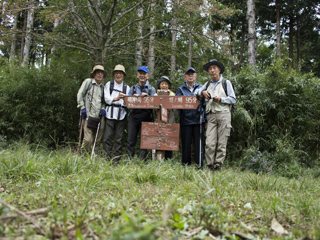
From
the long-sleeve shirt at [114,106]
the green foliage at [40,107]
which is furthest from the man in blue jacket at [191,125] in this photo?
the green foliage at [40,107]

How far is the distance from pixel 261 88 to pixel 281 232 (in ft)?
16.3

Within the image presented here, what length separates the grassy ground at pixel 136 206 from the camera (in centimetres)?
190

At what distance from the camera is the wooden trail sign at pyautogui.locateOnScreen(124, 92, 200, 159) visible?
5.39m

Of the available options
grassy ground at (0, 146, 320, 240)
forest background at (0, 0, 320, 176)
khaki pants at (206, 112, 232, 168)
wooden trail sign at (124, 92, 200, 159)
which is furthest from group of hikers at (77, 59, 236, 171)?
grassy ground at (0, 146, 320, 240)

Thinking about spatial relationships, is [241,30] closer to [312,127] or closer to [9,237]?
[312,127]

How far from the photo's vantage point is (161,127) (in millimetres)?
5480

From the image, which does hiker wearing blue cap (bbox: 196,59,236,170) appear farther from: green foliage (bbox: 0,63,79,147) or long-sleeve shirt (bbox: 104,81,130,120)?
green foliage (bbox: 0,63,79,147)

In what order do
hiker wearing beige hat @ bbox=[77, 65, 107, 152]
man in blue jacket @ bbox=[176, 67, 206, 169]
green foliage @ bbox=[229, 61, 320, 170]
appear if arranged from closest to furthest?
man in blue jacket @ bbox=[176, 67, 206, 169] < hiker wearing beige hat @ bbox=[77, 65, 107, 152] < green foliage @ bbox=[229, 61, 320, 170]

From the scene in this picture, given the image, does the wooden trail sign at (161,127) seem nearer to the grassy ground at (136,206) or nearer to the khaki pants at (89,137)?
the khaki pants at (89,137)

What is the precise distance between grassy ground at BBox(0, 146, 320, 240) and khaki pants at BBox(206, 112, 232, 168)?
153 cm

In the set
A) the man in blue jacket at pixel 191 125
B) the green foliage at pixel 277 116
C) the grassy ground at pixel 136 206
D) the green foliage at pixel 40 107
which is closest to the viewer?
the grassy ground at pixel 136 206

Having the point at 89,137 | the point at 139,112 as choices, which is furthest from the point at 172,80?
the point at 89,137

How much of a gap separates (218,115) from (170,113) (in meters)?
1.15

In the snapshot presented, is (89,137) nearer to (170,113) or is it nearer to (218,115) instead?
(170,113)
